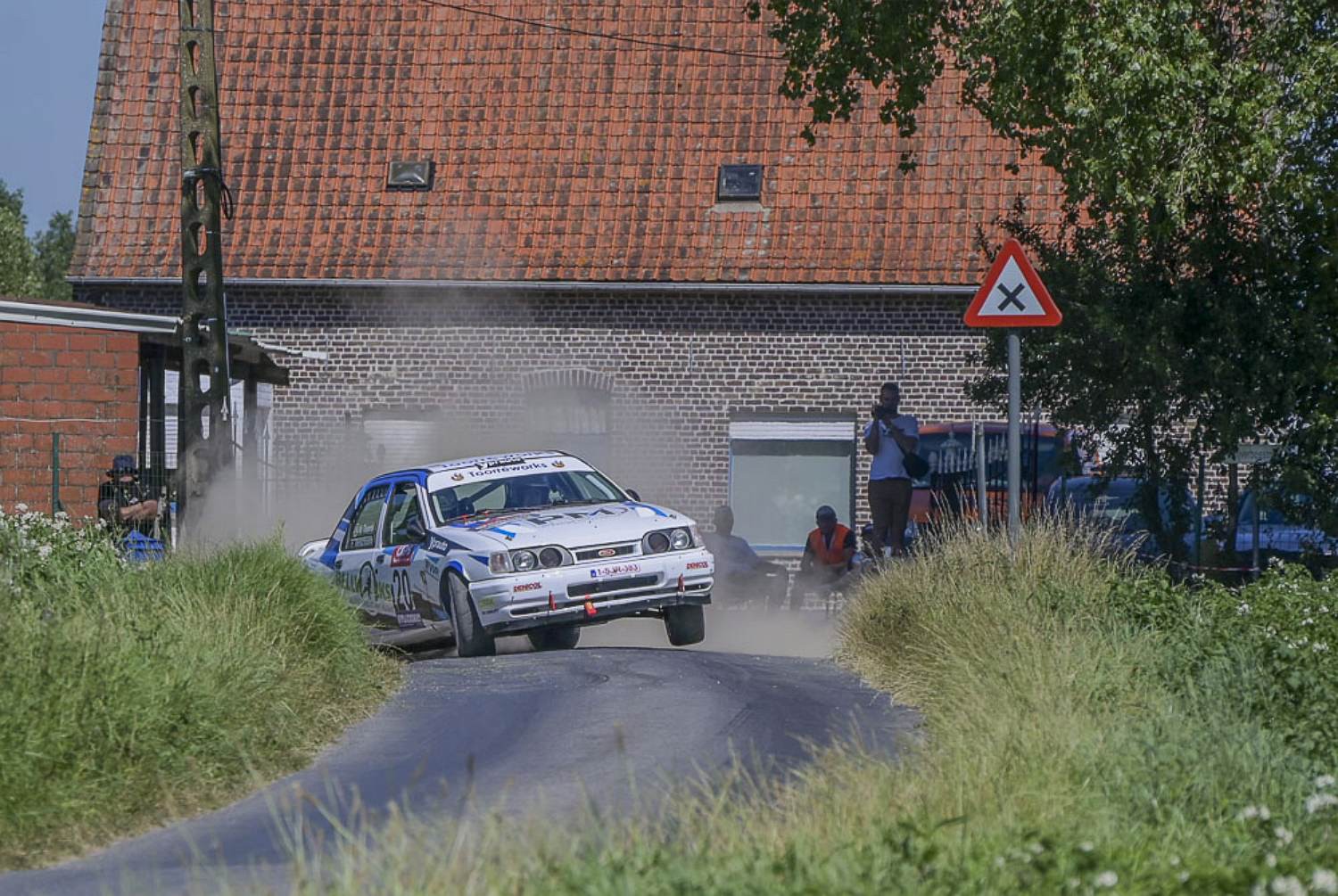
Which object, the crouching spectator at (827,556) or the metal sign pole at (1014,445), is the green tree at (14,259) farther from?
the metal sign pole at (1014,445)

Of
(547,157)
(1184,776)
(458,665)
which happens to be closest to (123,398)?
(458,665)

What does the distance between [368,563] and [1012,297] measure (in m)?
5.65

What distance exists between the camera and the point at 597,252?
2998cm

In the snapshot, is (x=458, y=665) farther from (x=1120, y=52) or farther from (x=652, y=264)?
(x=652, y=264)

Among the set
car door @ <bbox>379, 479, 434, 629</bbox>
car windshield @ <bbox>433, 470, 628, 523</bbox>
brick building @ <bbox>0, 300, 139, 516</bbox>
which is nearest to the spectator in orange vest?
car windshield @ <bbox>433, 470, 628, 523</bbox>

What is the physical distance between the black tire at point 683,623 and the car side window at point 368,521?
2.45 meters

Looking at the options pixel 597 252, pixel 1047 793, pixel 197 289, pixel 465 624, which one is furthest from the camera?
pixel 597 252

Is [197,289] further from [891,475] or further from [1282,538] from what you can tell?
[1282,538]

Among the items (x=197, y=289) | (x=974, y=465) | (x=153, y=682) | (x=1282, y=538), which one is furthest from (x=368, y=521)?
(x=974, y=465)

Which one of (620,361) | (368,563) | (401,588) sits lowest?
(401,588)

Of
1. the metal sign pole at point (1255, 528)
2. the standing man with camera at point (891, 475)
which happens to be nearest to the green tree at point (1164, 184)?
the metal sign pole at point (1255, 528)

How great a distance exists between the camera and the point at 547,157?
30.8 m

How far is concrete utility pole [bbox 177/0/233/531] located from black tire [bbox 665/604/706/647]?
22.1 feet

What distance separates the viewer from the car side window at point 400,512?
1612 centimetres
